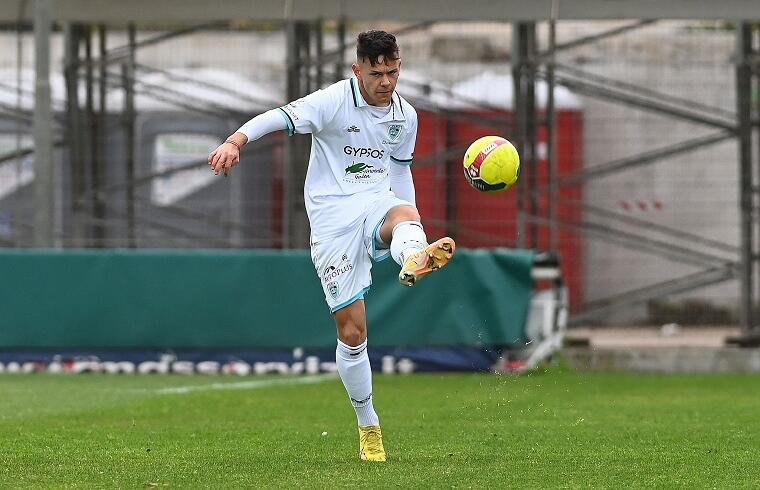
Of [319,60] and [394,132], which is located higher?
[319,60]

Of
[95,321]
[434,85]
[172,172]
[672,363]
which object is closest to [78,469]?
[95,321]

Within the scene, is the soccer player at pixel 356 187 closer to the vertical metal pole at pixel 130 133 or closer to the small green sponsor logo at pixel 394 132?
the small green sponsor logo at pixel 394 132

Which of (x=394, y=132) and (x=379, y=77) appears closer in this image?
(x=379, y=77)

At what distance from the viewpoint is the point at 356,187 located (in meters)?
7.88

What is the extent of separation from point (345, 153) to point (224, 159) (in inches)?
42.2

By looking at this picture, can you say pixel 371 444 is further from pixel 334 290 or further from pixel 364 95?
pixel 364 95

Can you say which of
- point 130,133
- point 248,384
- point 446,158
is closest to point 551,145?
point 446,158

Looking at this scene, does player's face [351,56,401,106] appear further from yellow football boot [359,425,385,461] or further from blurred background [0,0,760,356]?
blurred background [0,0,760,356]

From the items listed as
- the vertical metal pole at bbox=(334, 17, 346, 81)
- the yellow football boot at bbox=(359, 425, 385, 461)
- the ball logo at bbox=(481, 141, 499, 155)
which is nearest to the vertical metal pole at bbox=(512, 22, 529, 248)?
the vertical metal pole at bbox=(334, 17, 346, 81)

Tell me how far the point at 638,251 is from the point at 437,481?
10626 mm

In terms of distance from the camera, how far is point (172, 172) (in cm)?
1714

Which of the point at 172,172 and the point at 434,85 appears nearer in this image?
the point at 172,172

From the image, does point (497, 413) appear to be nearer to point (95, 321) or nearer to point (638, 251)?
point (95, 321)

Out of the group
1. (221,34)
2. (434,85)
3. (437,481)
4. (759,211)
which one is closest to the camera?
(437,481)
